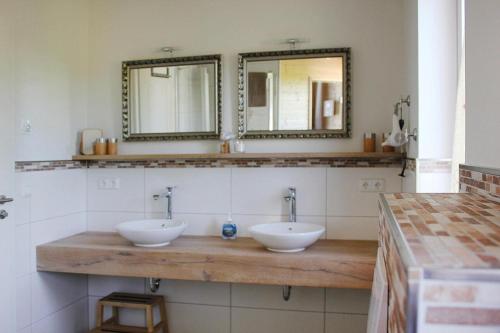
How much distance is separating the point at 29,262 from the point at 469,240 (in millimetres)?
2536

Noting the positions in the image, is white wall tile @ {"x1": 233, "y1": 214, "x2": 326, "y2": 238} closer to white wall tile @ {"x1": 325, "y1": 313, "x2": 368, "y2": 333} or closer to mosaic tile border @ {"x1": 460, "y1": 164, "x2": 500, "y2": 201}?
white wall tile @ {"x1": 325, "y1": 313, "x2": 368, "y2": 333}

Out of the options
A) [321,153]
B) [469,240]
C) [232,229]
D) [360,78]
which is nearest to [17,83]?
[232,229]

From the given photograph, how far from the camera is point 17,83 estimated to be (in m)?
2.36

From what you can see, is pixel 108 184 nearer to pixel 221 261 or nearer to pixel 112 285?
pixel 112 285

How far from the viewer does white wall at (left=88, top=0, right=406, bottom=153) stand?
261cm

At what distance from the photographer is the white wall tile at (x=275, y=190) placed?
269 cm

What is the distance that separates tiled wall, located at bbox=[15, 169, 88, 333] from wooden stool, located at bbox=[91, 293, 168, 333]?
0.24 m

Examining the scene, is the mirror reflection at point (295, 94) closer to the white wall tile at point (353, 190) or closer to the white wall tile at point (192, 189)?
the white wall tile at point (353, 190)

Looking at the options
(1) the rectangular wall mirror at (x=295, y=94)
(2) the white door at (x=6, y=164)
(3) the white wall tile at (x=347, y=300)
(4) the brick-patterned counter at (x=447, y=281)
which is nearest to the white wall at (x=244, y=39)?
(1) the rectangular wall mirror at (x=295, y=94)

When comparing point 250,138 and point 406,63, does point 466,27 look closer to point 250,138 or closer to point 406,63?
point 406,63

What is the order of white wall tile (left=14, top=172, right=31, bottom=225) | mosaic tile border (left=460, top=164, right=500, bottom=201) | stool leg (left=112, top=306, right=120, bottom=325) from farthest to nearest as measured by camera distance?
stool leg (left=112, top=306, right=120, bottom=325)
white wall tile (left=14, top=172, right=31, bottom=225)
mosaic tile border (left=460, top=164, right=500, bottom=201)

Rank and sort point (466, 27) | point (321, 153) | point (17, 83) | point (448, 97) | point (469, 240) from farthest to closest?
point (321, 153) → point (17, 83) → point (448, 97) → point (466, 27) → point (469, 240)

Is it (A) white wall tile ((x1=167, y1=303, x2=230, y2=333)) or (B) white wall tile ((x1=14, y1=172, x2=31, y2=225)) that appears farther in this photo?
(A) white wall tile ((x1=167, y1=303, x2=230, y2=333))

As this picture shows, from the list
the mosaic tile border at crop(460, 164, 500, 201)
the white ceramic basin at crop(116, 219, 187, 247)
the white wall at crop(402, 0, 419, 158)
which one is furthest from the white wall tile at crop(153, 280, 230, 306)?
the mosaic tile border at crop(460, 164, 500, 201)
